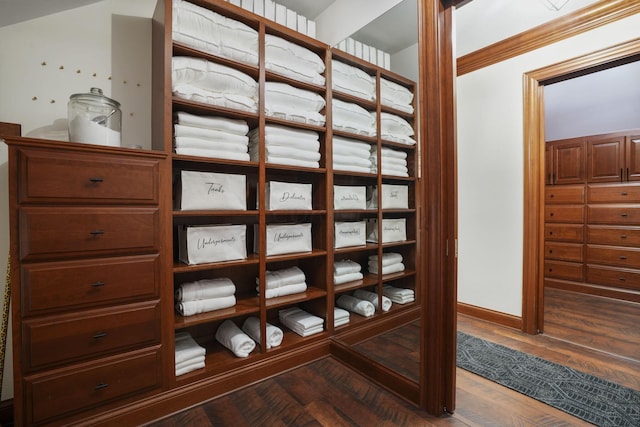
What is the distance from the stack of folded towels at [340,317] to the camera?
218cm

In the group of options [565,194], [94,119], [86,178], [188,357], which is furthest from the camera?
[565,194]

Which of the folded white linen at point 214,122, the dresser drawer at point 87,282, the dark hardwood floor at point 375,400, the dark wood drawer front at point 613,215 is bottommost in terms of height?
the dark hardwood floor at point 375,400

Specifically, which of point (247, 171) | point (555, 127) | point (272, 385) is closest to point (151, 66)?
point (247, 171)

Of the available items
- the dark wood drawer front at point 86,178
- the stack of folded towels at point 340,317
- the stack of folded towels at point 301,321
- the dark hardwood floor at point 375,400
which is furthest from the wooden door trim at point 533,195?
the dark wood drawer front at point 86,178

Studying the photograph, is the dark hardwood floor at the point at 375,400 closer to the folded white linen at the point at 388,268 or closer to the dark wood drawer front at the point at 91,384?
the dark wood drawer front at the point at 91,384

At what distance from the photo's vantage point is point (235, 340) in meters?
1.79

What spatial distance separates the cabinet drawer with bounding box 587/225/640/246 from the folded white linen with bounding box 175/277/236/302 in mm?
4244

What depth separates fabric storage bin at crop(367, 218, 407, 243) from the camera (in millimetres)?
1868

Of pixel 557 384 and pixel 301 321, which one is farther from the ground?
pixel 301 321

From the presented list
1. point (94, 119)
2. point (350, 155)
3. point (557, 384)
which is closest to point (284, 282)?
point (350, 155)

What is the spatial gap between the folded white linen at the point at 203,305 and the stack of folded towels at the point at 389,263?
Answer: 98 centimetres

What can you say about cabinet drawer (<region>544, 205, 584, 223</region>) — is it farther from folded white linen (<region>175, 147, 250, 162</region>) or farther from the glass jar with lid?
the glass jar with lid

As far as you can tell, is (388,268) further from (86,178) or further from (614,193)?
(614,193)

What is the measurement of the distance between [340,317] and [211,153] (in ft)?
4.75
